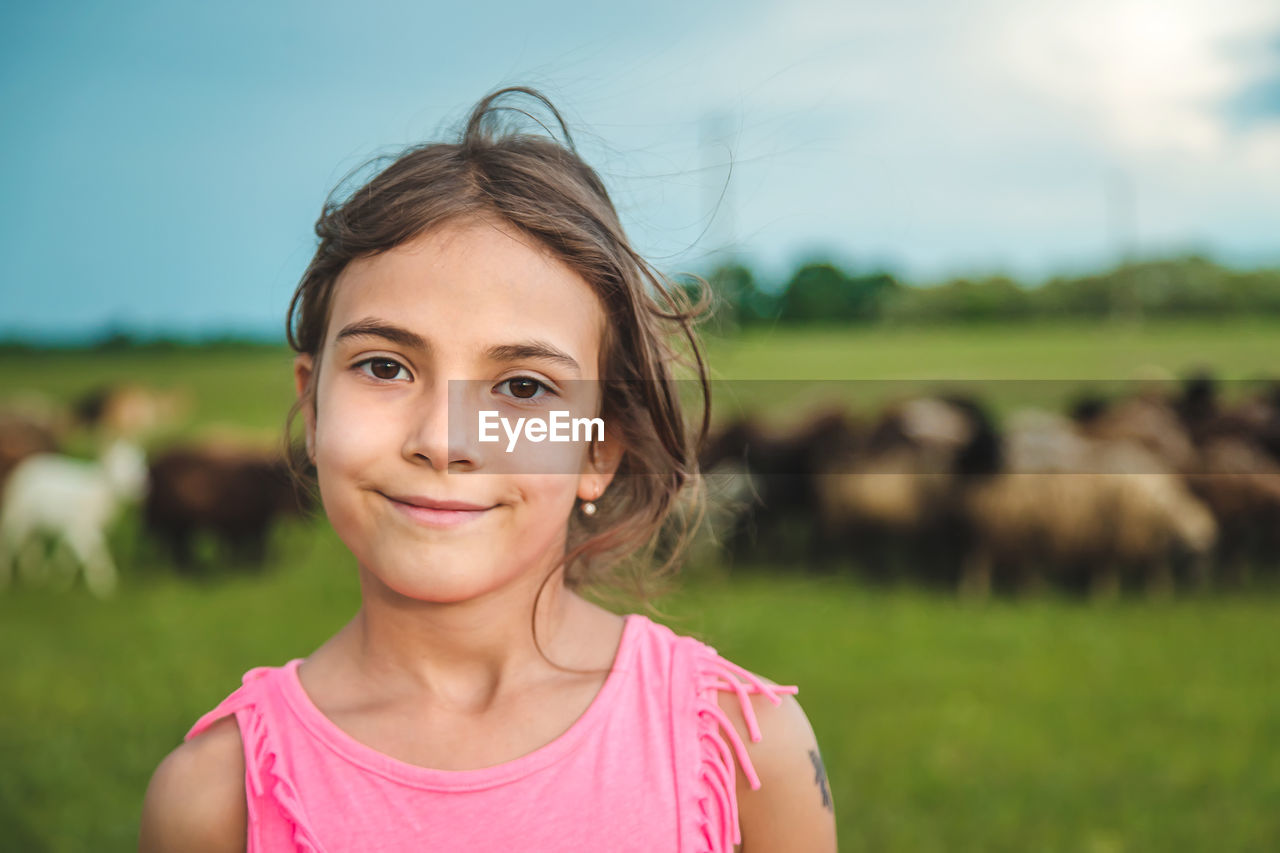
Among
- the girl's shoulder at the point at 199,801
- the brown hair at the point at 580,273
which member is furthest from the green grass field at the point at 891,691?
the girl's shoulder at the point at 199,801

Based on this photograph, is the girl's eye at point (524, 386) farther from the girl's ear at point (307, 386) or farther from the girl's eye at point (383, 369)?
the girl's ear at point (307, 386)

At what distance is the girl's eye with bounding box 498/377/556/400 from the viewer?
1515 mm

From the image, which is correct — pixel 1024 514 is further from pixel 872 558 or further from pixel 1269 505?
pixel 1269 505

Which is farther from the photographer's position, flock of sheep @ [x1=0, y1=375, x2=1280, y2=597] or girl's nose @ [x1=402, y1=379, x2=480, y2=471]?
flock of sheep @ [x1=0, y1=375, x2=1280, y2=597]

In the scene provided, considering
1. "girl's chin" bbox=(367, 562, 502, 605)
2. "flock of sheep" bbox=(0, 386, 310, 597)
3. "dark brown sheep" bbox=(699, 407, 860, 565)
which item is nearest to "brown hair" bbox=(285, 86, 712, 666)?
"girl's chin" bbox=(367, 562, 502, 605)

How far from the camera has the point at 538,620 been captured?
1.71m

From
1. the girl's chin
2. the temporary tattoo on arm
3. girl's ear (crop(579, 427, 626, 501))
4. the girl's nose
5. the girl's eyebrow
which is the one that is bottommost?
the temporary tattoo on arm

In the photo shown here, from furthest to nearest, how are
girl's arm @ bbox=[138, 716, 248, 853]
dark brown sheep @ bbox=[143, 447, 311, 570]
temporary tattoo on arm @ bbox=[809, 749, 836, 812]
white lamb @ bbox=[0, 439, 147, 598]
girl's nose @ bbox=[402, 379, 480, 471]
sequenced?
→ dark brown sheep @ bbox=[143, 447, 311, 570] < white lamb @ bbox=[0, 439, 147, 598] < temporary tattoo on arm @ bbox=[809, 749, 836, 812] < girl's arm @ bbox=[138, 716, 248, 853] < girl's nose @ bbox=[402, 379, 480, 471]

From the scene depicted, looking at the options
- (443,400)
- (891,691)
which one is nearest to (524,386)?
(443,400)

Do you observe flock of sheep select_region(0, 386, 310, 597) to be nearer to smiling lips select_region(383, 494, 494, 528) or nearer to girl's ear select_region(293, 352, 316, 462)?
girl's ear select_region(293, 352, 316, 462)

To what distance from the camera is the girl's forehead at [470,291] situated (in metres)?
1.46

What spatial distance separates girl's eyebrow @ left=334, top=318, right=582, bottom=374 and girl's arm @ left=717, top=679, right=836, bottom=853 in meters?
0.64

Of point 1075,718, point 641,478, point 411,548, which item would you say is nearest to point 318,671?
point 411,548

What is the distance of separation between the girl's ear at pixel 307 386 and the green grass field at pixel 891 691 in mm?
326
